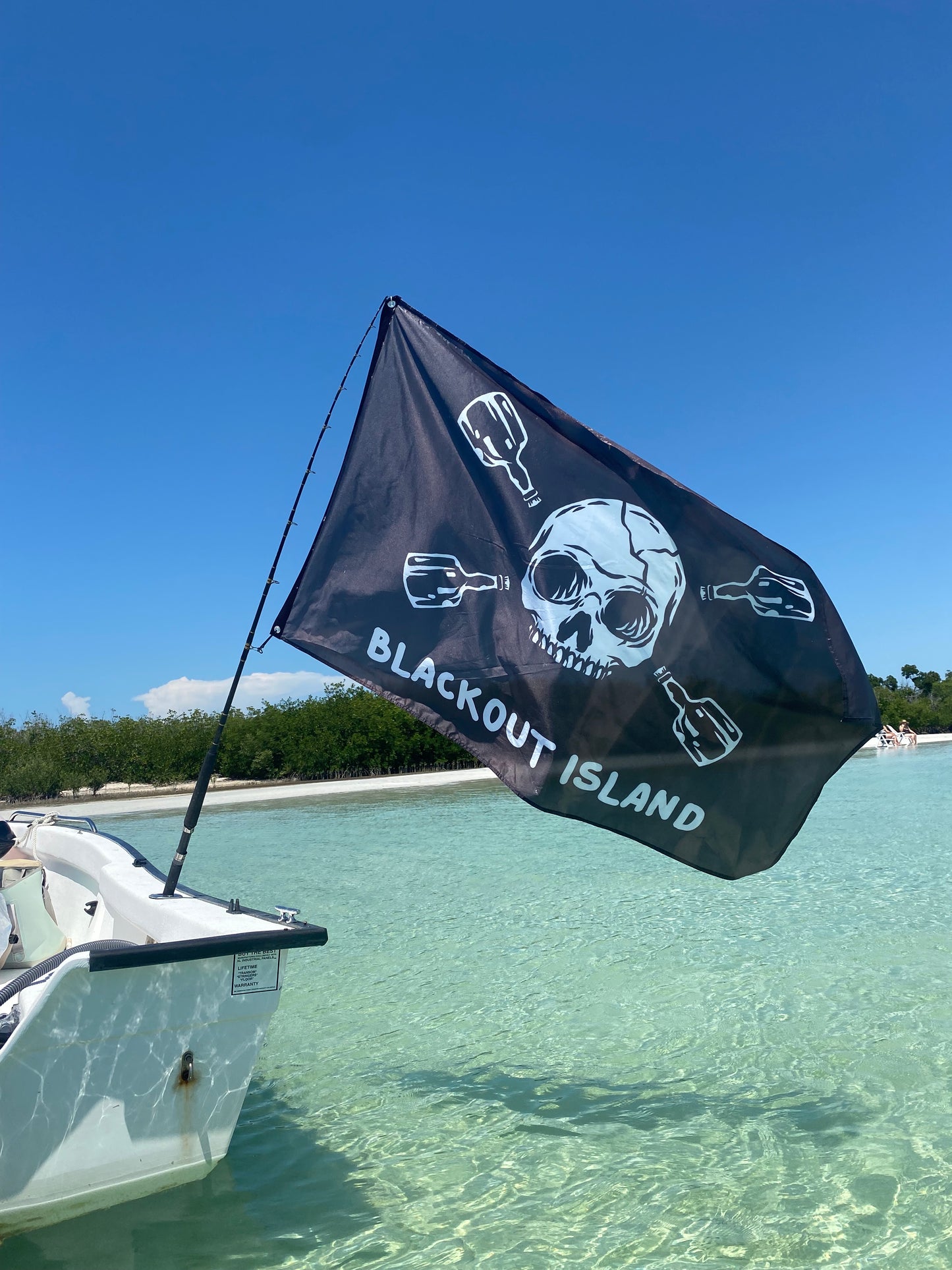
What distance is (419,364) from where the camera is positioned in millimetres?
4055

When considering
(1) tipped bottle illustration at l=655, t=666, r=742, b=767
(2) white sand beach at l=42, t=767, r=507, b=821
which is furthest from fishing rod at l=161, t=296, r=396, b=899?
(2) white sand beach at l=42, t=767, r=507, b=821

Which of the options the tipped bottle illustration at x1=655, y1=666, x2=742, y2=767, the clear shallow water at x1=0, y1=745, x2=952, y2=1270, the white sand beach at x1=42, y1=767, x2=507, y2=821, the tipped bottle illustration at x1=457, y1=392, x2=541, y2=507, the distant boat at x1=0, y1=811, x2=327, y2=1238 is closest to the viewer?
the distant boat at x1=0, y1=811, x2=327, y2=1238

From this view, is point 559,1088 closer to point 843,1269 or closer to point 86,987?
point 843,1269

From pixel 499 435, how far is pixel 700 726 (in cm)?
146

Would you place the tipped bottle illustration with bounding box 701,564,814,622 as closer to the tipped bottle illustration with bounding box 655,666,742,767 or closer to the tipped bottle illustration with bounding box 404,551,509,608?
the tipped bottle illustration with bounding box 655,666,742,767

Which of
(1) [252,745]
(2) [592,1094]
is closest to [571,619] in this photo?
(2) [592,1094]

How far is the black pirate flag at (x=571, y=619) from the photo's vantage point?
374 centimetres

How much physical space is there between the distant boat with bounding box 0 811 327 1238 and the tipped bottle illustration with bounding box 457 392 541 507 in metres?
1.94

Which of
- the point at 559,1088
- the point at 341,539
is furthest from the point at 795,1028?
the point at 341,539

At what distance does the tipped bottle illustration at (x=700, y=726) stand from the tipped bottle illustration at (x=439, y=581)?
0.79m

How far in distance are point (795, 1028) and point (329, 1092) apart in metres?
3.09

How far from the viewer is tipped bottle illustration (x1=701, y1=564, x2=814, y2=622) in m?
3.99

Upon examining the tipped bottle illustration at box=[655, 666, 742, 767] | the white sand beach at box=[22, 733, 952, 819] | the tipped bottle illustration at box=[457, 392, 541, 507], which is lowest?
the white sand beach at box=[22, 733, 952, 819]

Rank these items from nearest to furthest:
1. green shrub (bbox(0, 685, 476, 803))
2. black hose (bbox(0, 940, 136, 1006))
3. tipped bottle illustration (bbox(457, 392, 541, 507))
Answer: black hose (bbox(0, 940, 136, 1006)) < tipped bottle illustration (bbox(457, 392, 541, 507)) < green shrub (bbox(0, 685, 476, 803))
